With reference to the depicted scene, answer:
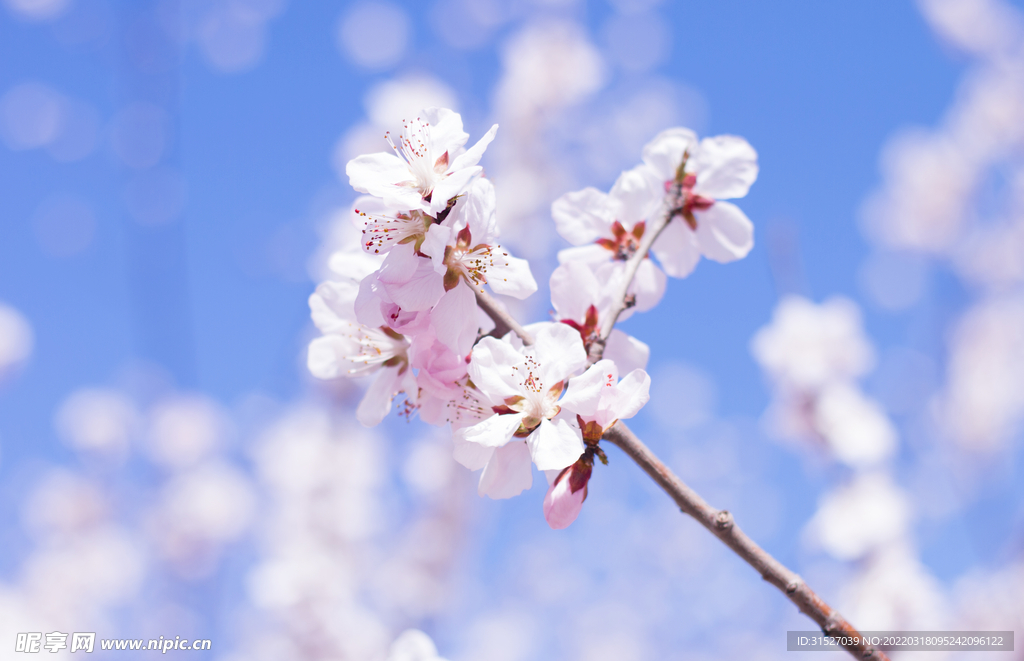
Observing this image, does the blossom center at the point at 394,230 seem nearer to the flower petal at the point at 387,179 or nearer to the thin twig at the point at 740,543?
the flower petal at the point at 387,179

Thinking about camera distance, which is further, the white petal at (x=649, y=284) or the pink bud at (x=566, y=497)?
the white petal at (x=649, y=284)

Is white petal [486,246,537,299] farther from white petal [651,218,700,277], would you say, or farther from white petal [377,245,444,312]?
white petal [651,218,700,277]

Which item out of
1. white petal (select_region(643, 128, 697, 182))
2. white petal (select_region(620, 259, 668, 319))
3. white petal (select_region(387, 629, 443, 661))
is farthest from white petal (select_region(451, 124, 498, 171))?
white petal (select_region(387, 629, 443, 661))

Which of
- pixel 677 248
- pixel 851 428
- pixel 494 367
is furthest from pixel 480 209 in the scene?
pixel 851 428

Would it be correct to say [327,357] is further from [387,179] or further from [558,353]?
[558,353]

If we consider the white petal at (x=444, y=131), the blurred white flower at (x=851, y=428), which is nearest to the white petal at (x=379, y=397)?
the white petal at (x=444, y=131)

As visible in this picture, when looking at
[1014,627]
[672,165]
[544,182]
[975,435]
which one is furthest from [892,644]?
[975,435]
